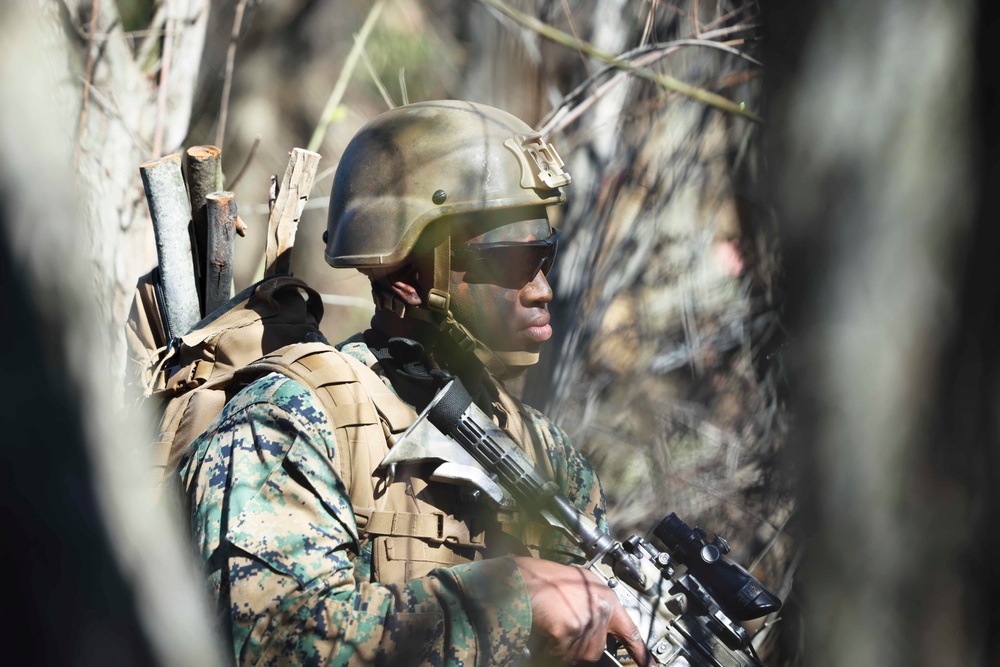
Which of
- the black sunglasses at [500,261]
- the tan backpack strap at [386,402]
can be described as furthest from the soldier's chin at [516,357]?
the tan backpack strap at [386,402]

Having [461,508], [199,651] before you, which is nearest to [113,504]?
[199,651]

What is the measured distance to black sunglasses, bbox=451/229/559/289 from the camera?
8.12ft

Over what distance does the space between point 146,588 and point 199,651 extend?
89mm

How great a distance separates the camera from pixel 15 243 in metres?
0.63

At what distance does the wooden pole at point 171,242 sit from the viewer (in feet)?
9.73

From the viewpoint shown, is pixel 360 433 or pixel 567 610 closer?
pixel 567 610

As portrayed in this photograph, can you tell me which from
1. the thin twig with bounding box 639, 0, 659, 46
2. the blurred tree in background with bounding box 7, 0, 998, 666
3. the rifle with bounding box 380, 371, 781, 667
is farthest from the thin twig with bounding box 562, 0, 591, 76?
the rifle with bounding box 380, 371, 781, 667

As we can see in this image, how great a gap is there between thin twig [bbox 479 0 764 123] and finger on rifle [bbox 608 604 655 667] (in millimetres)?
2426

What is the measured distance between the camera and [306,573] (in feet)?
6.23

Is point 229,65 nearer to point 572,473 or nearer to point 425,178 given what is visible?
point 425,178

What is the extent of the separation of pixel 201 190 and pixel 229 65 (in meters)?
2.42

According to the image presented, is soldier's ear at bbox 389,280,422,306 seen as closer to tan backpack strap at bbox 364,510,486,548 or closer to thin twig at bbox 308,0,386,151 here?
tan backpack strap at bbox 364,510,486,548

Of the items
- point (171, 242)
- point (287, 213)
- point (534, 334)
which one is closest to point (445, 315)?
point (534, 334)

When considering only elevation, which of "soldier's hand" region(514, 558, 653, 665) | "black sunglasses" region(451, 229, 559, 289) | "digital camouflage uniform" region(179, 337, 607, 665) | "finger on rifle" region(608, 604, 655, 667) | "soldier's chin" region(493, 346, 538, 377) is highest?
"black sunglasses" region(451, 229, 559, 289)
